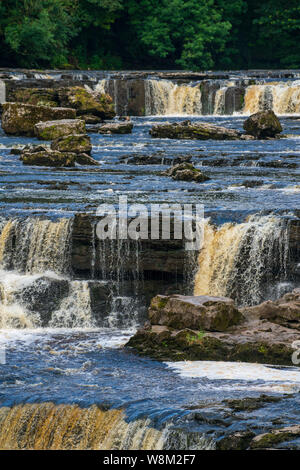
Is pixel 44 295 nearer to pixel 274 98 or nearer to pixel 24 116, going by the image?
pixel 24 116

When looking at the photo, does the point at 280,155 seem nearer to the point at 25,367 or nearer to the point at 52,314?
the point at 52,314

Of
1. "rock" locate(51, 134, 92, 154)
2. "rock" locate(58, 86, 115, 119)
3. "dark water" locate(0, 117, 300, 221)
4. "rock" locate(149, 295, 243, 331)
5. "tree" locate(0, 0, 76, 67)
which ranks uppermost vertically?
"tree" locate(0, 0, 76, 67)

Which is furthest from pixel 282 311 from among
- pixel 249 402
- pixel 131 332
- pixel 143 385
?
pixel 249 402

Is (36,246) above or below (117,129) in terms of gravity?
below

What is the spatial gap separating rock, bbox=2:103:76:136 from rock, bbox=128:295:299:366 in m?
19.5

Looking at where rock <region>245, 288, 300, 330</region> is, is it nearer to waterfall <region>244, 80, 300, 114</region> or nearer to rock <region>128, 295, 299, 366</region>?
rock <region>128, 295, 299, 366</region>

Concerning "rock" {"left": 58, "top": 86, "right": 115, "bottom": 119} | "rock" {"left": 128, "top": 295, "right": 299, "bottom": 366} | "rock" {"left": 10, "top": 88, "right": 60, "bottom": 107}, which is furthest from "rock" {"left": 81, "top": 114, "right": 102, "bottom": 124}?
"rock" {"left": 128, "top": 295, "right": 299, "bottom": 366}

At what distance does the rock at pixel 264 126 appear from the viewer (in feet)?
107

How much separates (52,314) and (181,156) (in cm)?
1144

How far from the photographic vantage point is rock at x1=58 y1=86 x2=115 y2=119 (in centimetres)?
3766

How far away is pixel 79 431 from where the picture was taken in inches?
478

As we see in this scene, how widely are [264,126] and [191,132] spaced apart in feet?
9.40

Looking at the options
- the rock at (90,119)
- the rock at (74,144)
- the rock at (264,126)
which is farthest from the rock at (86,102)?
the rock at (74,144)

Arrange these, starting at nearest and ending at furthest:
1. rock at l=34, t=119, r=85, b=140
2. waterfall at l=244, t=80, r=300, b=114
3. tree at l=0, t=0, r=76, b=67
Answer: rock at l=34, t=119, r=85, b=140, waterfall at l=244, t=80, r=300, b=114, tree at l=0, t=0, r=76, b=67
